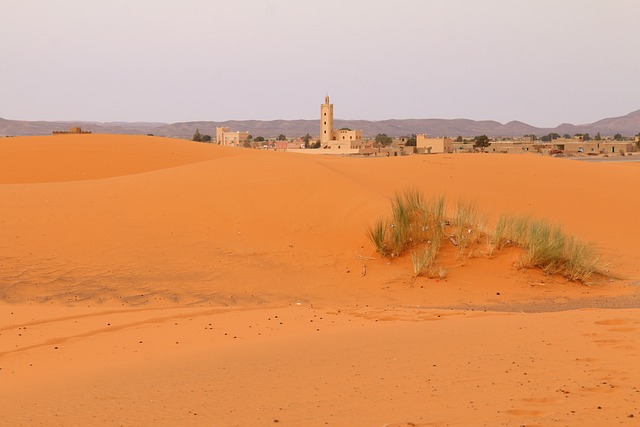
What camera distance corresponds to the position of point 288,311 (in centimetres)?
1170

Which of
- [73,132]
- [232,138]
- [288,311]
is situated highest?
[73,132]

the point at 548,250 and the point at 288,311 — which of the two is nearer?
the point at 288,311

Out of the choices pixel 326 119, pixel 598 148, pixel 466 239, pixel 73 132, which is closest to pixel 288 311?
pixel 466 239

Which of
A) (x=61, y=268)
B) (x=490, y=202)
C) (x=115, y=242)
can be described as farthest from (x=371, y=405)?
(x=490, y=202)

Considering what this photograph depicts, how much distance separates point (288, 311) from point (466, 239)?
16.9 ft

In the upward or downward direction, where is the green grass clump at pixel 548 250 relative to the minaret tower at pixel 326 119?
downward

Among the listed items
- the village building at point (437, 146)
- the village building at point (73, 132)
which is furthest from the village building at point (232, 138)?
the village building at point (73, 132)

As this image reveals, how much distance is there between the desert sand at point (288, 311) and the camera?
640 centimetres

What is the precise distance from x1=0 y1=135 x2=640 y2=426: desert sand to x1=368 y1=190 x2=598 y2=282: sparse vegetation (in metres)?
0.30

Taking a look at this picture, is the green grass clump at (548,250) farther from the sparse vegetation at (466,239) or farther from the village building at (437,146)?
the village building at (437,146)

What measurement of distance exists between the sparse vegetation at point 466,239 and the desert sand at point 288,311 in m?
0.30

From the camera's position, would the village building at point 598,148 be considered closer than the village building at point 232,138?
Yes

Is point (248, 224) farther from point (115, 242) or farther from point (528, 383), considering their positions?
point (528, 383)

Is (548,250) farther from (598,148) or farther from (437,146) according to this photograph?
(598,148)
